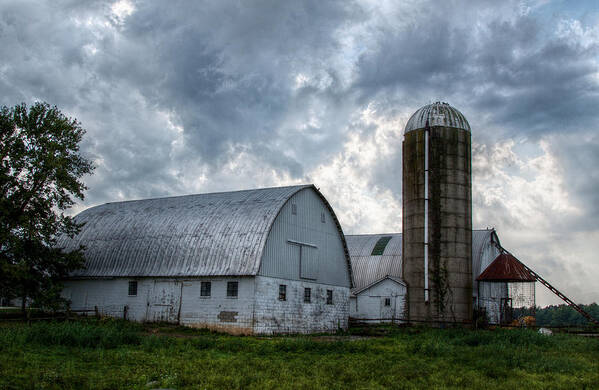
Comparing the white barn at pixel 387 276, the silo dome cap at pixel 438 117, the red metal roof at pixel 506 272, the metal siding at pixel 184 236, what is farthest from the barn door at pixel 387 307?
the metal siding at pixel 184 236

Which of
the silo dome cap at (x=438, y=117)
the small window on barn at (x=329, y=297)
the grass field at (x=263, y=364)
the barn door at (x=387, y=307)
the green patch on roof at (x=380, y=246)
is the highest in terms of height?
the silo dome cap at (x=438, y=117)

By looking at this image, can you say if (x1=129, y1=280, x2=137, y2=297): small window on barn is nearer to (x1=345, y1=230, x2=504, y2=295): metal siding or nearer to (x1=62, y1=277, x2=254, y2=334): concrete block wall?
(x1=62, y1=277, x2=254, y2=334): concrete block wall

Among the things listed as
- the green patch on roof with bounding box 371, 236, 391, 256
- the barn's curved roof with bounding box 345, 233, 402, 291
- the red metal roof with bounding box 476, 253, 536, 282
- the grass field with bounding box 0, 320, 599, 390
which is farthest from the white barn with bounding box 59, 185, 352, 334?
the green patch on roof with bounding box 371, 236, 391, 256

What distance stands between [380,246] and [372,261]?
2.20m

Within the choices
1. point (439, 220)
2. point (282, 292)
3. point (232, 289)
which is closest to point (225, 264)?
point (232, 289)

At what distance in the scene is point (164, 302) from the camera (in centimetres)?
3356

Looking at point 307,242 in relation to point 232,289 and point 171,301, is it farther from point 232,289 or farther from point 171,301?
point 171,301

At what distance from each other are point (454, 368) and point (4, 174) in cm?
2543

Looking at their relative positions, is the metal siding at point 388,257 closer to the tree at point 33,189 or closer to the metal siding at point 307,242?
the metal siding at point 307,242

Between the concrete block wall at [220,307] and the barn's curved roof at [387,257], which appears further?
the barn's curved roof at [387,257]

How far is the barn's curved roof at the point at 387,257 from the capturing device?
47.7 m

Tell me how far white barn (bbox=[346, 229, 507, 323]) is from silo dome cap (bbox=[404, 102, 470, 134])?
10.9m

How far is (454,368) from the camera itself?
1842 centimetres

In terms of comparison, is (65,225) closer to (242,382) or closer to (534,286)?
(242,382)
